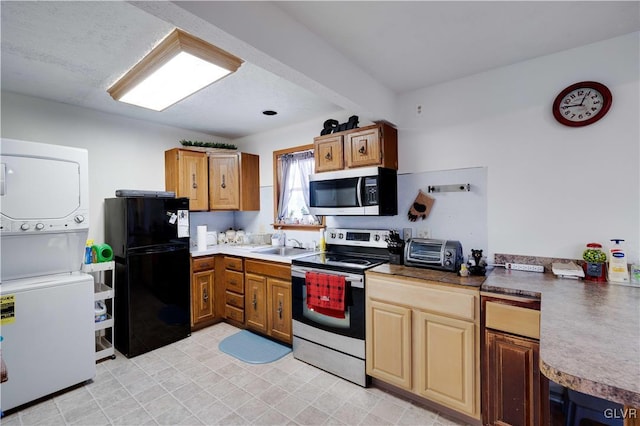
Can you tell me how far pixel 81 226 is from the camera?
94.0 inches

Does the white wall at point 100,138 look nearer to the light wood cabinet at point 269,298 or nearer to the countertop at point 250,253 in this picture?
the countertop at point 250,253

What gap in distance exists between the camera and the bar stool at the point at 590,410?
0.88m

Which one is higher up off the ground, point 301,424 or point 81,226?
point 81,226

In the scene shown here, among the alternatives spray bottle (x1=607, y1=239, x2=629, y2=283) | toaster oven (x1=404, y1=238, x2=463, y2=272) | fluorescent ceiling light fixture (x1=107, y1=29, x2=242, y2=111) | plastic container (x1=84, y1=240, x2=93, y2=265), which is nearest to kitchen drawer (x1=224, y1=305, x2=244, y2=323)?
plastic container (x1=84, y1=240, x2=93, y2=265)

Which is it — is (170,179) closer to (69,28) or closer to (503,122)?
(69,28)

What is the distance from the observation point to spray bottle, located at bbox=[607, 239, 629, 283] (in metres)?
1.77

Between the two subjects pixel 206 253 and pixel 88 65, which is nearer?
pixel 88 65

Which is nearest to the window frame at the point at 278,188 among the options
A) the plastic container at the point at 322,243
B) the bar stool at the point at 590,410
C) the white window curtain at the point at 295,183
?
the white window curtain at the point at 295,183

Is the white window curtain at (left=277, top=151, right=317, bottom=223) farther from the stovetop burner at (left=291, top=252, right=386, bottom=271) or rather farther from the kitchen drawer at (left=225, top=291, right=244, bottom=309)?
the kitchen drawer at (left=225, top=291, right=244, bottom=309)

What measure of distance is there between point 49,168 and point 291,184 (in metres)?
2.27

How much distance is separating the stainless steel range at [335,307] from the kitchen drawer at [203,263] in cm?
125

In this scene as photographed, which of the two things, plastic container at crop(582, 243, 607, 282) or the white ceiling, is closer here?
the white ceiling

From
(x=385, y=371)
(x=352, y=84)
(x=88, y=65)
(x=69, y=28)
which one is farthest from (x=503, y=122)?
(x=88, y=65)

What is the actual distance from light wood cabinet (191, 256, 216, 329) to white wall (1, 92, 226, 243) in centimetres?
107
